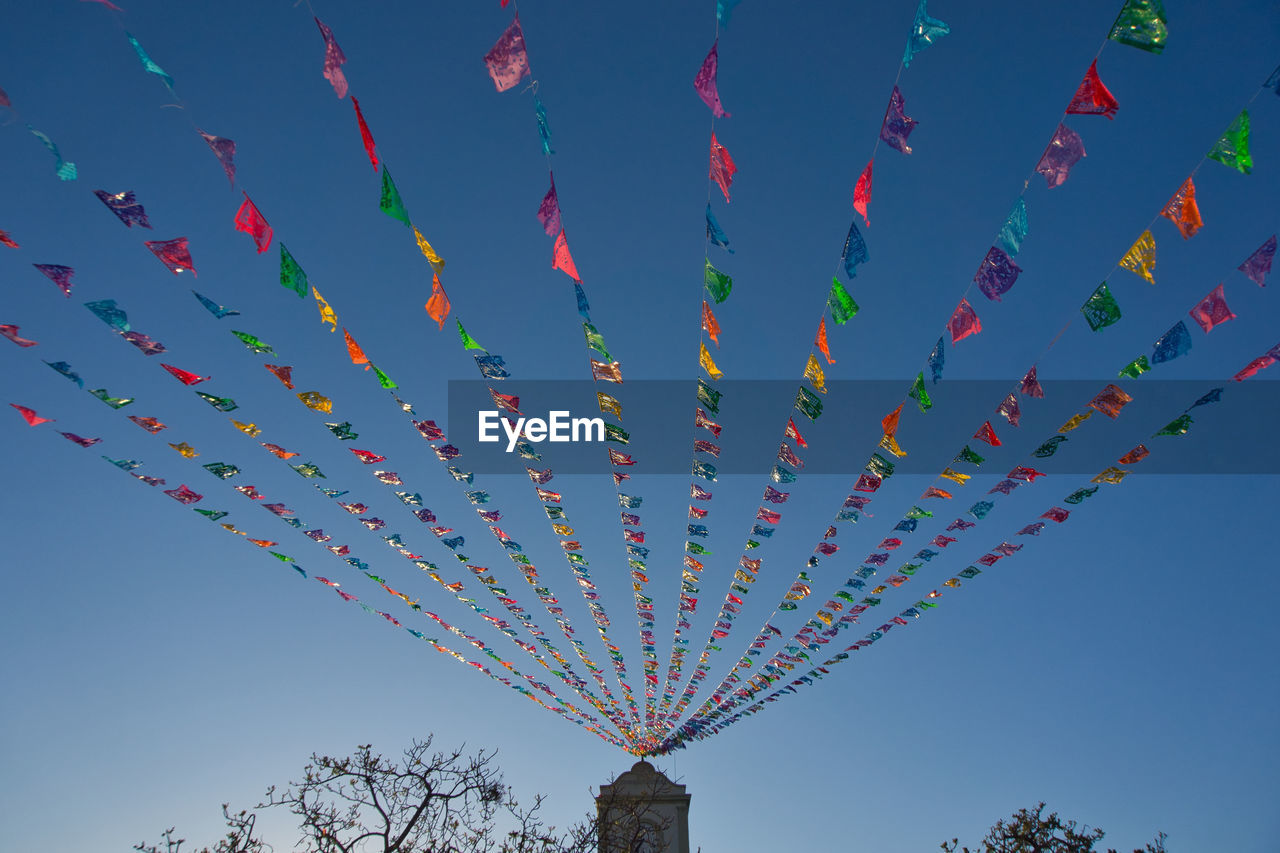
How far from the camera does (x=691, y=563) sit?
13.9 metres

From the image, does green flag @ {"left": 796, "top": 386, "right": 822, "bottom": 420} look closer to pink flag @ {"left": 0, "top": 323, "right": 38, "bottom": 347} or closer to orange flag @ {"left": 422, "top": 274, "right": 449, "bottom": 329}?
orange flag @ {"left": 422, "top": 274, "right": 449, "bottom": 329}

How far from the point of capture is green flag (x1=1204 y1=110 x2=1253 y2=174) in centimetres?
545

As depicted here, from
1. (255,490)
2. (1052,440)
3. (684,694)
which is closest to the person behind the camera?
(1052,440)

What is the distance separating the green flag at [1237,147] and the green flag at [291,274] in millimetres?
8834

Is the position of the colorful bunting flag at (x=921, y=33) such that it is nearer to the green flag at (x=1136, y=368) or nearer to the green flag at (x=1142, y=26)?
the green flag at (x=1142, y=26)

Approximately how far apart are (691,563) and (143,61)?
11514mm

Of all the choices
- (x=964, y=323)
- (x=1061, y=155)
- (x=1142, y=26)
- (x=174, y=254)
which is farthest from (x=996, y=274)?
(x=174, y=254)

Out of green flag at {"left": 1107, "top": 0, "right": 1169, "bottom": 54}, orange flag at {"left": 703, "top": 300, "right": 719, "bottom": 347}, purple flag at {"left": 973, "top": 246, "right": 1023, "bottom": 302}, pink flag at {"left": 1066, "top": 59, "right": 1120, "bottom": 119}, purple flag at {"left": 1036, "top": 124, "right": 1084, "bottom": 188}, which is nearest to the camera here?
green flag at {"left": 1107, "top": 0, "right": 1169, "bottom": 54}

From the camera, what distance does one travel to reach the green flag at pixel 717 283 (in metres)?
7.77

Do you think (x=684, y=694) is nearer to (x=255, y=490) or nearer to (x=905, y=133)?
(x=255, y=490)

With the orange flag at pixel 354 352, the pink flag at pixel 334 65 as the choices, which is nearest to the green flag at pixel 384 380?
the orange flag at pixel 354 352

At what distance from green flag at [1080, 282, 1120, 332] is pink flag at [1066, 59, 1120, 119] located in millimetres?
2400

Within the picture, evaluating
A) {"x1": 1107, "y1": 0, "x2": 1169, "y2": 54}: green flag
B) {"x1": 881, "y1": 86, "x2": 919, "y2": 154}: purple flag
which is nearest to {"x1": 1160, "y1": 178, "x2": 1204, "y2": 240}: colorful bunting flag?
{"x1": 1107, "y1": 0, "x2": 1169, "y2": 54}: green flag

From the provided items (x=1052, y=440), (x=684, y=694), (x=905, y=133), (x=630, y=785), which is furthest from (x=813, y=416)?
(x=630, y=785)
